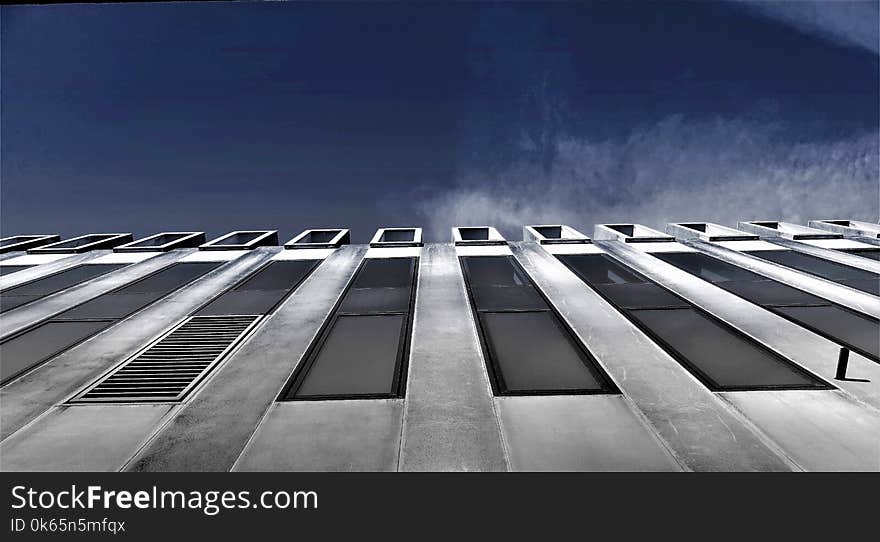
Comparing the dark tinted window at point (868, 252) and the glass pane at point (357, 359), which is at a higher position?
the dark tinted window at point (868, 252)

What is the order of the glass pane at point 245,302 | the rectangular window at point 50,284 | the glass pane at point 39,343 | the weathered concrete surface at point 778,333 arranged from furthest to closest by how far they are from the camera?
1. the rectangular window at point 50,284
2. the glass pane at point 245,302
3. the glass pane at point 39,343
4. the weathered concrete surface at point 778,333

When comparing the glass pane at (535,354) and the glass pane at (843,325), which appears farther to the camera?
the glass pane at (843,325)

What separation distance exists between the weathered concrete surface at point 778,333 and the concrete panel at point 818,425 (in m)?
0.84

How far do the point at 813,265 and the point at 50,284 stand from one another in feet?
121

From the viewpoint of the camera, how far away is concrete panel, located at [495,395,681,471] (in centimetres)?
750

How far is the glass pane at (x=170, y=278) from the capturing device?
1939cm

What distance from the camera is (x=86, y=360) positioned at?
1194cm

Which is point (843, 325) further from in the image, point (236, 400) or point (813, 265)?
point (236, 400)

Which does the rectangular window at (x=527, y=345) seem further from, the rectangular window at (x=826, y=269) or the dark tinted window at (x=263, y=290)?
the rectangular window at (x=826, y=269)

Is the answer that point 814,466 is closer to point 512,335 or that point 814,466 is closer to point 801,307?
point 512,335

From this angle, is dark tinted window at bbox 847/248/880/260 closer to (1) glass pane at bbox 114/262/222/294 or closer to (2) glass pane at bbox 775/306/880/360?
(2) glass pane at bbox 775/306/880/360

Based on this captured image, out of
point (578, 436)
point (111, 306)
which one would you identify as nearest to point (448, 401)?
point (578, 436)

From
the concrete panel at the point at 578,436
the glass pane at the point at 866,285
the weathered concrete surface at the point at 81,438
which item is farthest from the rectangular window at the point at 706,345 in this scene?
the weathered concrete surface at the point at 81,438
